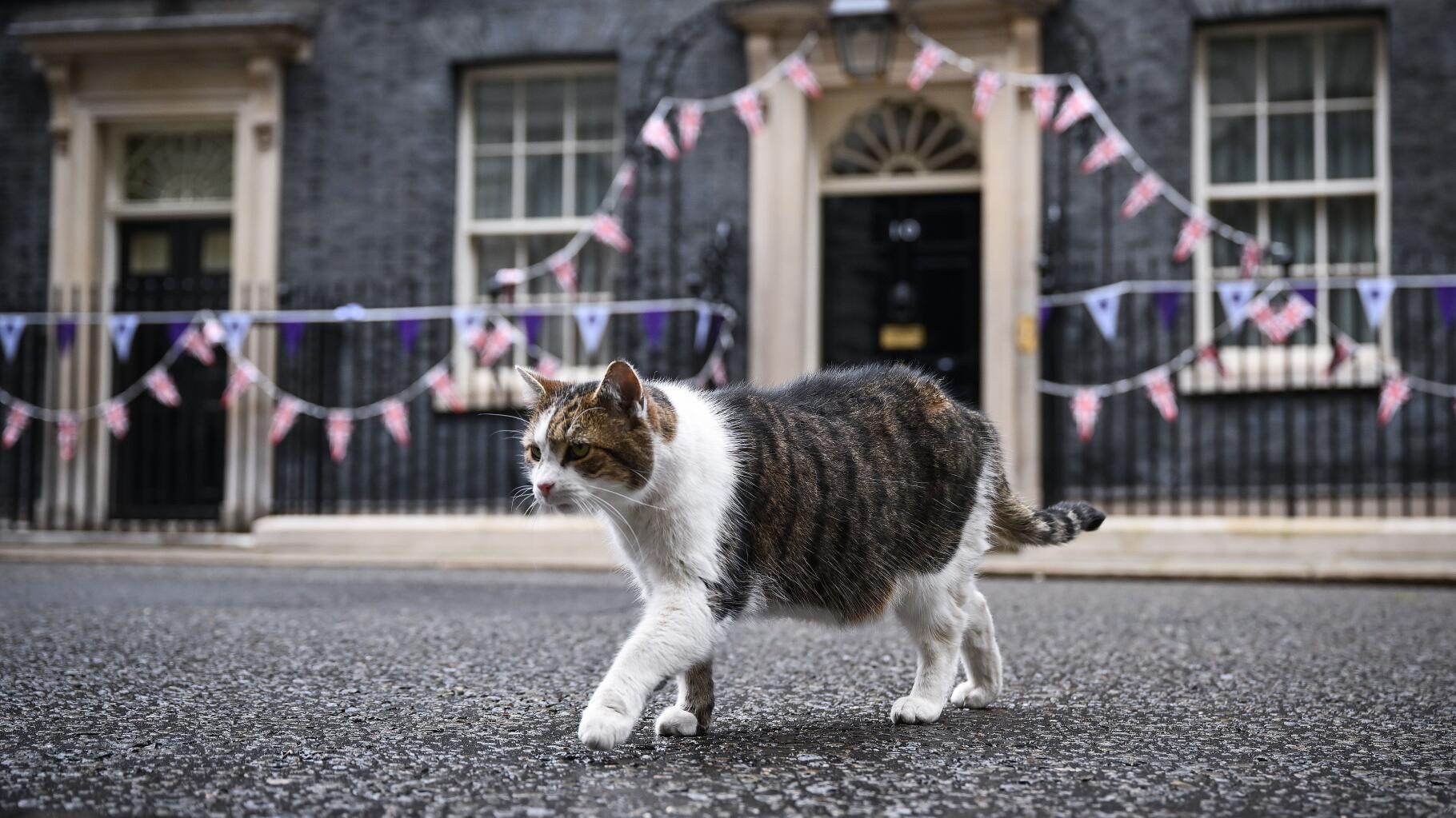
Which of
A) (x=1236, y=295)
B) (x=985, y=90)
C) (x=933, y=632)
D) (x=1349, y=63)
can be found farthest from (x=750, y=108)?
(x=933, y=632)

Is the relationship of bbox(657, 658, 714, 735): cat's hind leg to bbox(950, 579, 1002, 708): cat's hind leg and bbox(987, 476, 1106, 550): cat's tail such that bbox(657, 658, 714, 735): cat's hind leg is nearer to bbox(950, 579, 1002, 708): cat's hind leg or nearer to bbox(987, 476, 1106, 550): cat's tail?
bbox(950, 579, 1002, 708): cat's hind leg

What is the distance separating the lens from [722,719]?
368cm

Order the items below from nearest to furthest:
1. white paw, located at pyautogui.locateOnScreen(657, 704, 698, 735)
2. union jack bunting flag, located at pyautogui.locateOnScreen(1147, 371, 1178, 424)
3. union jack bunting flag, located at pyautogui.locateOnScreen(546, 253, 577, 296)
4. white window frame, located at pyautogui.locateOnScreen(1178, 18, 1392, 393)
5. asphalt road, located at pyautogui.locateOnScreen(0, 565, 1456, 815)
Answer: asphalt road, located at pyautogui.locateOnScreen(0, 565, 1456, 815) → white paw, located at pyautogui.locateOnScreen(657, 704, 698, 735) → union jack bunting flag, located at pyautogui.locateOnScreen(1147, 371, 1178, 424) → white window frame, located at pyautogui.locateOnScreen(1178, 18, 1392, 393) → union jack bunting flag, located at pyautogui.locateOnScreen(546, 253, 577, 296)

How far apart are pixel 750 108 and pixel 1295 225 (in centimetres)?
410

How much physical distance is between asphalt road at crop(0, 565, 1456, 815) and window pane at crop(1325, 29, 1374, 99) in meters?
5.77

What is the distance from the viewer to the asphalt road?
2777mm

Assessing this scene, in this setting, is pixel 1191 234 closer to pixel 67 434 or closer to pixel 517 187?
pixel 517 187

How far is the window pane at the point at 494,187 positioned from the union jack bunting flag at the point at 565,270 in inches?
27.9

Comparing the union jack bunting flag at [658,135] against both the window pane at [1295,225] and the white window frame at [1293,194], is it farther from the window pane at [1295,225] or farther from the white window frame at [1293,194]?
the window pane at [1295,225]

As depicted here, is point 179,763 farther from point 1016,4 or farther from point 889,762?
point 1016,4

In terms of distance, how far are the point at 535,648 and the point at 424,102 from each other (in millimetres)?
8074

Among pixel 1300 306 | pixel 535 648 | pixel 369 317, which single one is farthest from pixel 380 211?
pixel 535 648

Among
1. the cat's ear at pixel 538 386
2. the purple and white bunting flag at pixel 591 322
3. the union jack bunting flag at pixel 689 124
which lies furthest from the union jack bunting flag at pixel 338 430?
the cat's ear at pixel 538 386

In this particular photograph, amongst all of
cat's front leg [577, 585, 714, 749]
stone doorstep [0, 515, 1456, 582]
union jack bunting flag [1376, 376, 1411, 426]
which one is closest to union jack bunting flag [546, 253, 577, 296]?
stone doorstep [0, 515, 1456, 582]
